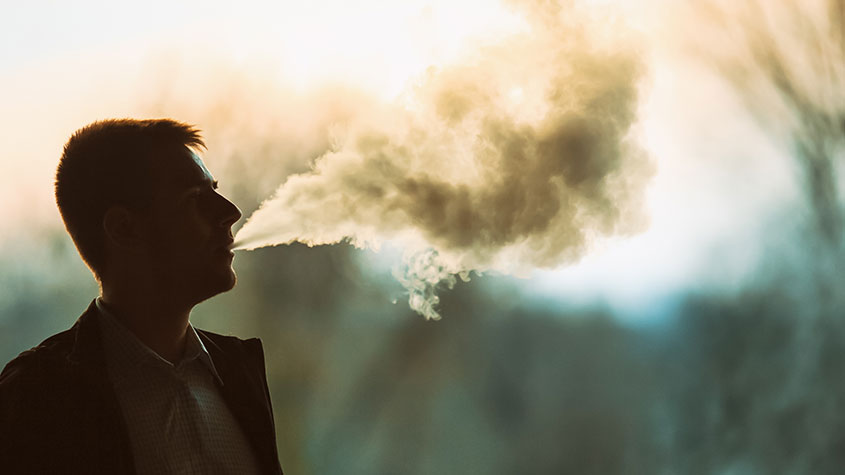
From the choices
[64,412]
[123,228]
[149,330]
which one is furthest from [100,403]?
[123,228]

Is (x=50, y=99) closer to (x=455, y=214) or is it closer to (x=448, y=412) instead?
(x=455, y=214)

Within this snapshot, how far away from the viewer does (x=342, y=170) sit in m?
2.05

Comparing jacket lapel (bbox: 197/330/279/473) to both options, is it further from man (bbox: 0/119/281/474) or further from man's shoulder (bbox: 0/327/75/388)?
man's shoulder (bbox: 0/327/75/388)

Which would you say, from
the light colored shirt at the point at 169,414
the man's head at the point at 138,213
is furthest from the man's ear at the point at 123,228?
the light colored shirt at the point at 169,414

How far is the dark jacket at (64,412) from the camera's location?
973 mm

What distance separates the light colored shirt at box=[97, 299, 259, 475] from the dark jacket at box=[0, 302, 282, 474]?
35mm

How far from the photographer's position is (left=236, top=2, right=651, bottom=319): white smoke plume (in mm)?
2039

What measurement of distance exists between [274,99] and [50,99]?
70 cm

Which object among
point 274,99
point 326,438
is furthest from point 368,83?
point 326,438

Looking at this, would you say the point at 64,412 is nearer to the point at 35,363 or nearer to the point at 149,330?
the point at 35,363

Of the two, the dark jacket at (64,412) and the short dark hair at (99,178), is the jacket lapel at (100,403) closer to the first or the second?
the dark jacket at (64,412)

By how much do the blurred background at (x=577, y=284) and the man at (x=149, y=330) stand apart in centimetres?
103

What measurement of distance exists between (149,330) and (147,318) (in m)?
0.02

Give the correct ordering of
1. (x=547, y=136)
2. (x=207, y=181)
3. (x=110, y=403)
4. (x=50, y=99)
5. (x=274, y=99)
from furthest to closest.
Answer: (x=274, y=99)
(x=50, y=99)
(x=547, y=136)
(x=207, y=181)
(x=110, y=403)
